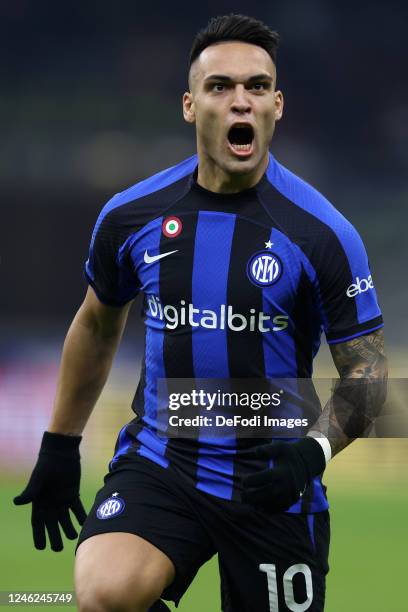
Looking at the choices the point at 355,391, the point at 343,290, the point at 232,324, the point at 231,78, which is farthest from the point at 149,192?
the point at 355,391

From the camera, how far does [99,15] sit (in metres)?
11.6

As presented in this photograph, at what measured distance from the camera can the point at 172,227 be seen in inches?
127

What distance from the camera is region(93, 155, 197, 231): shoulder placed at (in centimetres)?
330

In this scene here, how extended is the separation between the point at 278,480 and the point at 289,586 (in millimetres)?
521

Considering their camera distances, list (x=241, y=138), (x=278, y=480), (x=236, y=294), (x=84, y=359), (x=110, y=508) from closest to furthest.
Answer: (x=278, y=480), (x=110, y=508), (x=236, y=294), (x=241, y=138), (x=84, y=359)

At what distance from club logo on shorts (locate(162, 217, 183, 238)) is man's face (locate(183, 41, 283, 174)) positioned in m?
0.21

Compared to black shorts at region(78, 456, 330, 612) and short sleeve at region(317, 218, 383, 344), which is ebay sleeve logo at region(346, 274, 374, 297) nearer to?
short sleeve at region(317, 218, 383, 344)

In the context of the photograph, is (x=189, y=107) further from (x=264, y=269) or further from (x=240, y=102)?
(x=264, y=269)

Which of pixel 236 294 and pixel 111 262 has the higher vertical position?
pixel 111 262

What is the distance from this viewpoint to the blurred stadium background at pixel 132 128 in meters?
Answer: 10.8

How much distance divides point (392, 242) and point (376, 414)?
8233mm

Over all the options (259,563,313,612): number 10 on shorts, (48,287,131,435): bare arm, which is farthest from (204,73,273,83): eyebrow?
(259,563,313,612): number 10 on shorts

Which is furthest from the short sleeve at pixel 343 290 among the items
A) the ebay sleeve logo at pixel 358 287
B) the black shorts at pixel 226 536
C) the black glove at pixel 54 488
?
the black glove at pixel 54 488

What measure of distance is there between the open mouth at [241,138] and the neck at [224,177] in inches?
2.6
